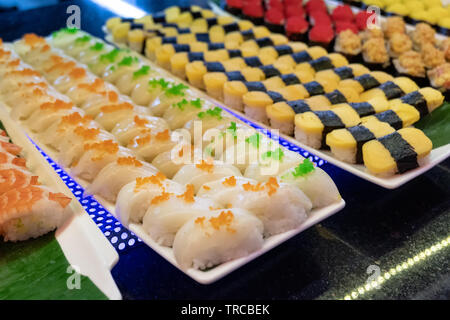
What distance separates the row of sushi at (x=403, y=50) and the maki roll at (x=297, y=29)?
359mm

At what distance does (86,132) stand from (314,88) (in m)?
1.57

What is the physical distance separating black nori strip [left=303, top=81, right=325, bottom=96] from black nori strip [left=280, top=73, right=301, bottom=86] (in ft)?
0.37

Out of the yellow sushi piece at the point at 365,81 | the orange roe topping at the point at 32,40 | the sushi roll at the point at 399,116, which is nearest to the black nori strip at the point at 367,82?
the yellow sushi piece at the point at 365,81

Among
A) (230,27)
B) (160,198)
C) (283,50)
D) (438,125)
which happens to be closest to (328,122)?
(438,125)

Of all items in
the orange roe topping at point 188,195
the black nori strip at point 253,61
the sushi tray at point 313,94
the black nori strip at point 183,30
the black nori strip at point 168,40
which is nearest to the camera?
the orange roe topping at point 188,195

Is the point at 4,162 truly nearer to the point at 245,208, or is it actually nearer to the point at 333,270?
the point at 245,208

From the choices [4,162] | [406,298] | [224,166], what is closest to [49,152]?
[4,162]

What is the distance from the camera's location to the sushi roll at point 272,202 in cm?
193

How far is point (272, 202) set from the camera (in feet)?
6.32

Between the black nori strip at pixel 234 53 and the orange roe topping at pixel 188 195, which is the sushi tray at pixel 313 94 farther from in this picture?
the orange roe topping at pixel 188 195

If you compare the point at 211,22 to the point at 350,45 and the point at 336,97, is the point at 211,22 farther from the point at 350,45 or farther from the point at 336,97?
the point at 336,97

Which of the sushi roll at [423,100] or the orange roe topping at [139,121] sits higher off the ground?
the sushi roll at [423,100]

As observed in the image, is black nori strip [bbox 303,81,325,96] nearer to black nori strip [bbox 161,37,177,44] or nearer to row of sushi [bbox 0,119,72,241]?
black nori strip [bbox 161,37,177,44]

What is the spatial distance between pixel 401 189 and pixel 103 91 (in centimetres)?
207
